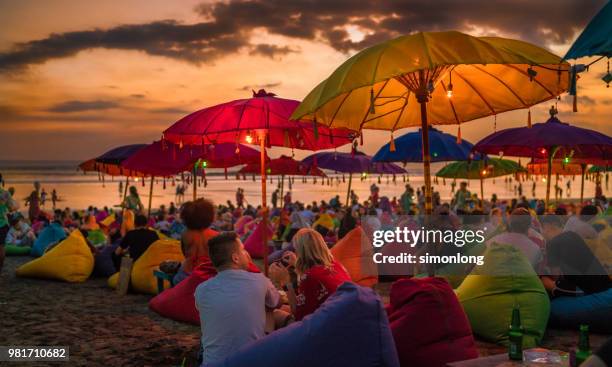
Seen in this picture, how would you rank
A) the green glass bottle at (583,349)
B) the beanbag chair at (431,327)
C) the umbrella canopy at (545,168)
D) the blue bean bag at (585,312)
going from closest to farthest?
the green glass bottle at (583,349), the beanbag chair at (431,327), the blue bean bag at (585,312), the umbrella canopy at (545,168)

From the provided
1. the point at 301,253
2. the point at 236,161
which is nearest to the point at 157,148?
the point at 236,161

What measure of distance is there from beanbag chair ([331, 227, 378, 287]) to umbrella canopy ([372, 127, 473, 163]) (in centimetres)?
247

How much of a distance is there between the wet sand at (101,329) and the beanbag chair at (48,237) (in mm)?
4123

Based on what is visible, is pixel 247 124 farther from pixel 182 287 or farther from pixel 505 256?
pixel 505 256

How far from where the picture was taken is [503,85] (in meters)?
5.70

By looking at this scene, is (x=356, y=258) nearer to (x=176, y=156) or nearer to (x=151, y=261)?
(x=151, y=261)

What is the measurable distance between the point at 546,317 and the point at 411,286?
2.30 metres

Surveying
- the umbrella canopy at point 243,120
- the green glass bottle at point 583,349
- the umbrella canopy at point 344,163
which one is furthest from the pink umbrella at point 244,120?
the umbrella canopy at point 344,163

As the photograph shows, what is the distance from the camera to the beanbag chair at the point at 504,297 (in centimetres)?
539

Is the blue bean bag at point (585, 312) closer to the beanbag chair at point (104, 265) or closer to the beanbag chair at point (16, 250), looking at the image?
the beanbag chair at point (104, 265)

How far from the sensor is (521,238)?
6930 millimetres

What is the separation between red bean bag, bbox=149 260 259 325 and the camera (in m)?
6.48

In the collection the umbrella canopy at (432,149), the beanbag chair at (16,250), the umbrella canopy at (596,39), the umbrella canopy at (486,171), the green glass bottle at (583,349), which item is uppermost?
the umbrella canopy at (596,39)

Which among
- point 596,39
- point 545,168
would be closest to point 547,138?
point 596,39
